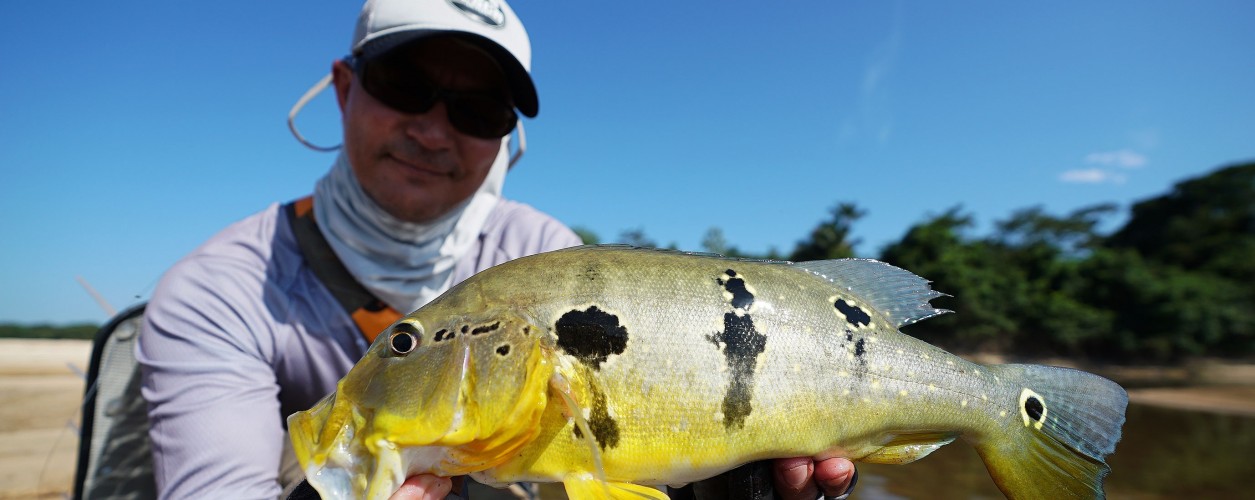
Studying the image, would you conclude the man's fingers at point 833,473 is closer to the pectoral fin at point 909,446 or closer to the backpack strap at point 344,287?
the pectoral fin at point 909,446

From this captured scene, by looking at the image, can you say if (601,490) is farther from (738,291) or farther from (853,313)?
(853,313)

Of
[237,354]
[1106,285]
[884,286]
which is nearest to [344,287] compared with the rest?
[237,354]

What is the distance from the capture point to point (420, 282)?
2967mm

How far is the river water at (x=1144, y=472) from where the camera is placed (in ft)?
33.5

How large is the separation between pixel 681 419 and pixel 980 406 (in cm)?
96

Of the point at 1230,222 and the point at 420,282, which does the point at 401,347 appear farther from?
the point at 1230,222

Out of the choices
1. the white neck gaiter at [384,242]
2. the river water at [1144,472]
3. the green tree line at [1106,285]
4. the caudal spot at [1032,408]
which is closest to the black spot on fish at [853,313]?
the caudal spot at [1032,408]

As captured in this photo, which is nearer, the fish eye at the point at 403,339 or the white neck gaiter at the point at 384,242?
the fish eye at the point at 403,339

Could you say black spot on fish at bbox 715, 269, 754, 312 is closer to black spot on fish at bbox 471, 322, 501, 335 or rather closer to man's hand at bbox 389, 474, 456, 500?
black spot on fish at bbox 471, 322, 501, 335

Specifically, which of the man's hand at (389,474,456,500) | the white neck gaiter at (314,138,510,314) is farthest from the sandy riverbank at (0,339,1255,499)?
the man's hand at (389,474,456,500)

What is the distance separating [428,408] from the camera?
1.51 m

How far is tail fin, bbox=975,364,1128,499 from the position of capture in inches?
75.2

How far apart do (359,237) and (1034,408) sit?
271cm

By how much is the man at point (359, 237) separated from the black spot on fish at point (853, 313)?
5.63 ft
